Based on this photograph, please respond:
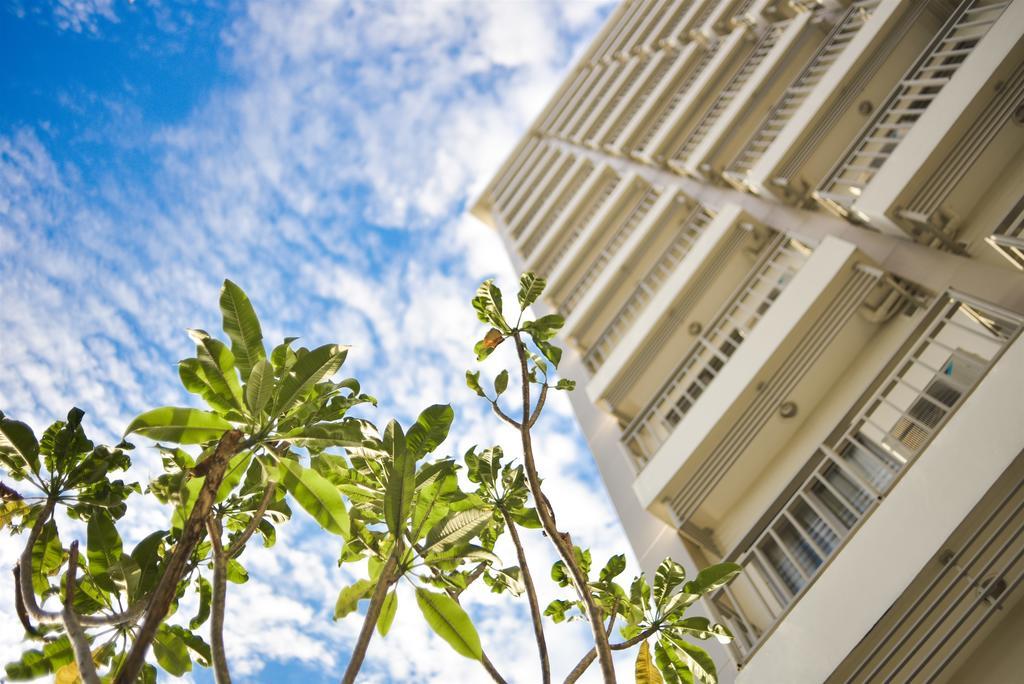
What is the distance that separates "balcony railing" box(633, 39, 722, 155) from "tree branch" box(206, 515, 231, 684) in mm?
13419

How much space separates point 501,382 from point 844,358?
491 centimetres

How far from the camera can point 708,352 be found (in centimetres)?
870

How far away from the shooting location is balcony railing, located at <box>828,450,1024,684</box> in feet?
12.4

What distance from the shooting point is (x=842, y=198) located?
7043 mm

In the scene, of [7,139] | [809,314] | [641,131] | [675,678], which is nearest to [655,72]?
[641,131]

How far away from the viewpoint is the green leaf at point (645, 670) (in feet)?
10.8

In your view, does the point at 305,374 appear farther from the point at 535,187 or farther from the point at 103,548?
the point at 535,187

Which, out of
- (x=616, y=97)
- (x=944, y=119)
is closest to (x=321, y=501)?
(x=944, y=119)

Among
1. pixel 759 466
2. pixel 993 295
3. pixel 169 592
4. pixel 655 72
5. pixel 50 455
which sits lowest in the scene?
pixel 50 455

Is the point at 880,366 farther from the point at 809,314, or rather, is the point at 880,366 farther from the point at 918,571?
the point at 918,571

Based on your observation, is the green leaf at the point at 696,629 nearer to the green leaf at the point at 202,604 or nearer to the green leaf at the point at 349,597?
the green leaf at the point at 349,597

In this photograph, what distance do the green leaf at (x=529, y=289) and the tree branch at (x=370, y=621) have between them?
4.66 ft

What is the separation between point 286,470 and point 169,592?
2.64 ft

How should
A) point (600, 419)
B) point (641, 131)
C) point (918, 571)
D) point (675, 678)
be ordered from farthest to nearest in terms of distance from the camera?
point (641, 131)
point (600, 419)
point (918, 571)
point (675, 678)
